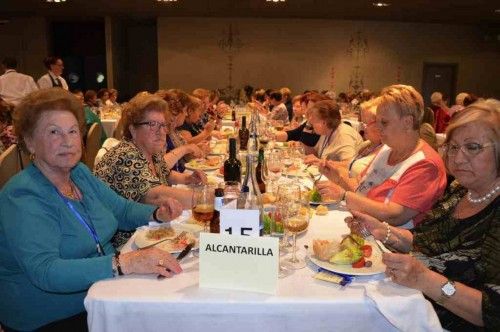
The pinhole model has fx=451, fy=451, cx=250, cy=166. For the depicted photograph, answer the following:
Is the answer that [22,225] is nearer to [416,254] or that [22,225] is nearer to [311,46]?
[416,254]

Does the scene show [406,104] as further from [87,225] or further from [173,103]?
[173,103]

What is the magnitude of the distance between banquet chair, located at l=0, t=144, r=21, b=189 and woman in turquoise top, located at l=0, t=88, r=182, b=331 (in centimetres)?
144

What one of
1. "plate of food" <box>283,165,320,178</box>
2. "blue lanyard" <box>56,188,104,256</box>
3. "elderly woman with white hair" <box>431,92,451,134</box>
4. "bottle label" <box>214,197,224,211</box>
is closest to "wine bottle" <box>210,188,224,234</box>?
"bottle label" <box>214,197,224,211</box>

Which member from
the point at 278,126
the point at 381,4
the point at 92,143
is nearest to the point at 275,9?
the point at 381,4

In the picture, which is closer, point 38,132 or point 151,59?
point 38,132

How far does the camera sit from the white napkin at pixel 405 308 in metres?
1.28

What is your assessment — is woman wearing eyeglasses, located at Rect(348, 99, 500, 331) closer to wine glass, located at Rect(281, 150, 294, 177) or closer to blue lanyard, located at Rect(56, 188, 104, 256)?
blue lanyard, located at Rect(56, 188, 104, 256)

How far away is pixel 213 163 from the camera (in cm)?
331

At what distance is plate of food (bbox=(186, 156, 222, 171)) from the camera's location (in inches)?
126

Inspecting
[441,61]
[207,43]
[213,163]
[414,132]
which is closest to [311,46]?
[207,43]

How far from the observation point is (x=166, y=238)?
1695 mm

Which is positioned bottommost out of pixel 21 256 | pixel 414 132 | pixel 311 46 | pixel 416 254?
pixel 416 254

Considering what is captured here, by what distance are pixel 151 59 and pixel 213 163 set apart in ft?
40.0

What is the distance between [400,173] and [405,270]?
33.7 inches
